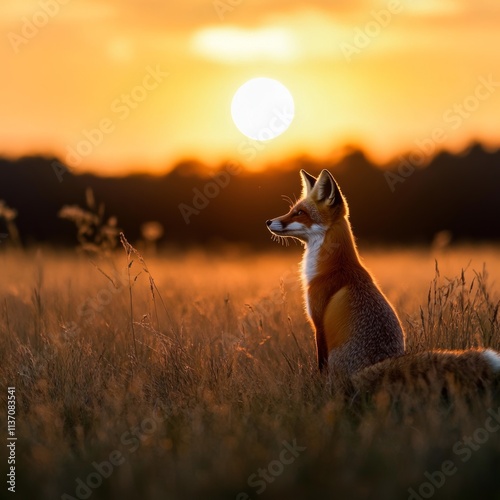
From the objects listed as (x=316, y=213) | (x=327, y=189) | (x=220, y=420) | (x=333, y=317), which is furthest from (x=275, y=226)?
(x=220, y=420)

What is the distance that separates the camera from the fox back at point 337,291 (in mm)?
5980

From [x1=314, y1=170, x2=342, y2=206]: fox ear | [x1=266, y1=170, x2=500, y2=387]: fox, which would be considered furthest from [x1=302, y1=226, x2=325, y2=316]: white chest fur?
[x1=314, y1=170, x2=342, y2=206]: fox ear

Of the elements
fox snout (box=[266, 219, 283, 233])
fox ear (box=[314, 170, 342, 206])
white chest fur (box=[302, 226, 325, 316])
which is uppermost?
fox ear (box=[314, 170, 342, 206])

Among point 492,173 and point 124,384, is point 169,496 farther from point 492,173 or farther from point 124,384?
point 492,173

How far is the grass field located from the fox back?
36 centimetres

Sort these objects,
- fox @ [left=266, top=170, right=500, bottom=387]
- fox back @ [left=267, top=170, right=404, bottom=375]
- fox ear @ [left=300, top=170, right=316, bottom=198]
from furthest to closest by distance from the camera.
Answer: fox ear @ [left=300, top=170, right=316, bottom=198], fox back @ [left=267, top=170, right=404, bottom=375], fox @ [left=266, top=170, right=500, bottom=387]

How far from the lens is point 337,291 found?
6.31m

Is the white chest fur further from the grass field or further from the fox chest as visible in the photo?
the grass field

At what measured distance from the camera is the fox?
17.7ft

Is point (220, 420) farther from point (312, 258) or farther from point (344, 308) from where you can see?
point (312, 258)

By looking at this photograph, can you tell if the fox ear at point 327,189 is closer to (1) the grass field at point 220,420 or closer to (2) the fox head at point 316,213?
(2) the fox head at point 316,213

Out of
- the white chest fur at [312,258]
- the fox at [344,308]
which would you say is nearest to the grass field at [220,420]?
the fox at [344,308]

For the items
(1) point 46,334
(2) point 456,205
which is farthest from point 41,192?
(1) point 46,334

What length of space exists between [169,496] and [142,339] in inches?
136
